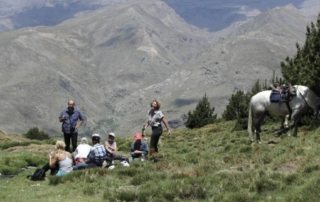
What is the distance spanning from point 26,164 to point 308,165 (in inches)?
675

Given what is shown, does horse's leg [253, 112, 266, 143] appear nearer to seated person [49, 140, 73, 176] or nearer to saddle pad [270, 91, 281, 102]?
saddle pad [270, 91, 281, 102]

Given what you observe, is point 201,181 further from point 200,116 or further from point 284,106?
point 200,116

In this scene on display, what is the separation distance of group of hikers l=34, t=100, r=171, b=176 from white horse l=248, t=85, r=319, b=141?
5.28 m

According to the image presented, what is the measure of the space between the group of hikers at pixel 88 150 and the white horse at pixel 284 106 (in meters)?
5.28

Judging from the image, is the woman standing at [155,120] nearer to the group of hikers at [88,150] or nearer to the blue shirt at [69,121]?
the group of hikers at [88,150]

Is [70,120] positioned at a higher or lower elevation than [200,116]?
lower

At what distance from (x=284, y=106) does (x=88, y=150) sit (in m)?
10.2

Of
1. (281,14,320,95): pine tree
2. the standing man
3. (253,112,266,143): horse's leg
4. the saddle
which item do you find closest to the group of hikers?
the standing man

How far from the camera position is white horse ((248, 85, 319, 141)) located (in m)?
29.9

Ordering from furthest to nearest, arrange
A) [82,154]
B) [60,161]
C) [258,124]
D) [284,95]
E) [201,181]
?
1. [258,124]
2. [284,95]
3. [82,154]
4. [60,161]
5. [201,181]

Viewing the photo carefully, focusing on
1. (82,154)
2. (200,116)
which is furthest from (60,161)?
(200,116)

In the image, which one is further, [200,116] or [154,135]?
[200,116]

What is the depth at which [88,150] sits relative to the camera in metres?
27.4

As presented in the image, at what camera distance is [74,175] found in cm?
2197
